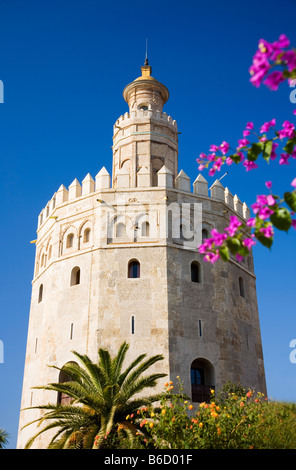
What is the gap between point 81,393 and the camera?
604 inches

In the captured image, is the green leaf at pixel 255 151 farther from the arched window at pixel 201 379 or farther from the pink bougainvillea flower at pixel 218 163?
the arched window at pixel 201 379

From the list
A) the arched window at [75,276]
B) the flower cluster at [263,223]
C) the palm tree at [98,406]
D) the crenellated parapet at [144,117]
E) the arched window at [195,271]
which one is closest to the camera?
the flower cluster at [263,223]

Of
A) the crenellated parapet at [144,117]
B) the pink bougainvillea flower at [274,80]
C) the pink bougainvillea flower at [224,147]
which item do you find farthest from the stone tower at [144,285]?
the pink bougainvillea flower at [274,80]

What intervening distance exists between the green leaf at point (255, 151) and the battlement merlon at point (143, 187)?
16.9 m

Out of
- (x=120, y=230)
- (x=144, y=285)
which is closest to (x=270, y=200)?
(x=144, y=285)

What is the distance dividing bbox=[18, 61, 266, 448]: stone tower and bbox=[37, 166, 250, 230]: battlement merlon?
0.05 m

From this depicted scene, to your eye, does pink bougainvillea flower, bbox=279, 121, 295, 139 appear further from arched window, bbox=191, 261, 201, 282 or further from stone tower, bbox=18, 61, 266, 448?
arched window, bbox=191, 261, 201, 282

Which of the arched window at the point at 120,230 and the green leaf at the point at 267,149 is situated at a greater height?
the arched window at the point at 120,230

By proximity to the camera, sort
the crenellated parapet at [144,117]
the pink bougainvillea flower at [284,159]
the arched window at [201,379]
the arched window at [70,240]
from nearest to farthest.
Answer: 1. the pink bougainvillea flower at [284,159]
2. the arched window at [201,379]
3. the arched window at [70,240]
4. the crenellated parapet at [144,117]

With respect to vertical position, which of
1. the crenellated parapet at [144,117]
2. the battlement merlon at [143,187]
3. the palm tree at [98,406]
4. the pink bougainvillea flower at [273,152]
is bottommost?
the palm tree at [98,406]

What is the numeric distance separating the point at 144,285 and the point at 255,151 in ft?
51.3

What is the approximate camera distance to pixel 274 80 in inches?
173

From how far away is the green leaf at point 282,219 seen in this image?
15.9 ft

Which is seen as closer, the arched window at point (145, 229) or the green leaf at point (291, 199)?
the green leaf at point (291, 199)
